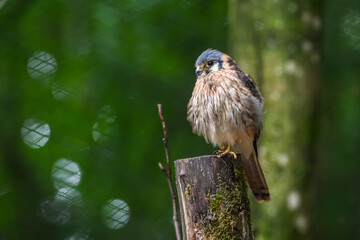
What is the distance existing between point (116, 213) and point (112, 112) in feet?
3.21

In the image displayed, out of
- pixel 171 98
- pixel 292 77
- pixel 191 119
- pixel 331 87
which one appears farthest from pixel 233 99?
pixel 331 87

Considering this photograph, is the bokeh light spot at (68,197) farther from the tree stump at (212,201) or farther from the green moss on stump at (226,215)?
the green moss on stump at (226,215)

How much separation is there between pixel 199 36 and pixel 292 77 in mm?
1653

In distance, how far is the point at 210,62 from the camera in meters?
3.67

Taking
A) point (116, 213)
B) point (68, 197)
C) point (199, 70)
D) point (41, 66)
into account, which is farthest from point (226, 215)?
point (41, 66)

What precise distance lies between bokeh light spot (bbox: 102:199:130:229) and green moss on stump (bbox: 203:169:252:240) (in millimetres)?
2741

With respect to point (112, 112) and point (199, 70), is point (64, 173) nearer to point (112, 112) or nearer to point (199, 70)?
point (112, 112)

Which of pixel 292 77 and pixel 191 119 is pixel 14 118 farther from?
pixel 292 77

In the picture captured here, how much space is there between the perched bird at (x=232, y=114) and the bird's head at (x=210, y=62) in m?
0.02

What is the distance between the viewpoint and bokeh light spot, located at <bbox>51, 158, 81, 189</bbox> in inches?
198

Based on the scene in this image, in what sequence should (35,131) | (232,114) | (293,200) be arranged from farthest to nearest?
(35,131) → (293,200) → (232,114)

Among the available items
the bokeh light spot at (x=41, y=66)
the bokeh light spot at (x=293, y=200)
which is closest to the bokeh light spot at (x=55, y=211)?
the bokeh light spot at (x=41, y=66)

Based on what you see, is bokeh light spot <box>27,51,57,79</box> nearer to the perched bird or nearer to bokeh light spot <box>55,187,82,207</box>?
bokeh light spot <box>55,187,82,207</box>

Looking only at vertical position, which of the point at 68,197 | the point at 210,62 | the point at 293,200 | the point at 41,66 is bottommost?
the point at 68,197
